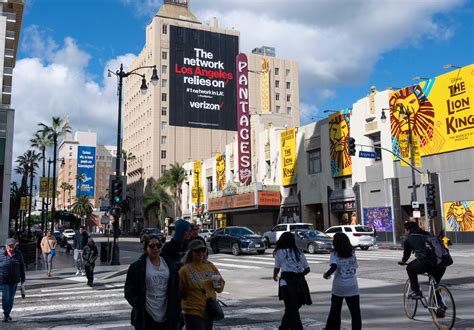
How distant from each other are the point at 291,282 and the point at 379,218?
34.7 m

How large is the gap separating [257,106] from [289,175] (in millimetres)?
50710

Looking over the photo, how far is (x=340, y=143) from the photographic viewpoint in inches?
1726

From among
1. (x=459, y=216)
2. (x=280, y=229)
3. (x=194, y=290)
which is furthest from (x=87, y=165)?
(x=194, y=290)

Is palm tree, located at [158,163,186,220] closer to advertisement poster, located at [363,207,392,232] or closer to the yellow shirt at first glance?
advertisement poster, located at [363,207,392,232]

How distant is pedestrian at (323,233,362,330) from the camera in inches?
261

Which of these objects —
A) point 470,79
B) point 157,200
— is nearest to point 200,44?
point 157,200

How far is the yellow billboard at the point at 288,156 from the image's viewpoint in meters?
50.0

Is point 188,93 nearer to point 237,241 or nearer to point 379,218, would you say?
point 379,218

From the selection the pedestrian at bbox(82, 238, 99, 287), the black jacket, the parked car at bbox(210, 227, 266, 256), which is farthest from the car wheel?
the black jacket

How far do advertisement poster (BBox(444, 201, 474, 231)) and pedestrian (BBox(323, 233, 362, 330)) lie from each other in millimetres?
29902

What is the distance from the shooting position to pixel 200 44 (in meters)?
94.6

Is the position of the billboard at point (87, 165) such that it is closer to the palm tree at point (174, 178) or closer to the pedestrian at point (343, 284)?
the palm tree at point (174, 178)

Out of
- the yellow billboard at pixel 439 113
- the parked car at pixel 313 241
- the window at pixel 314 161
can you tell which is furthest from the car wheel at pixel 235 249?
the window at pixel 314 161

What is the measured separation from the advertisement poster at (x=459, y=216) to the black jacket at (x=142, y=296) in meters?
32.6
